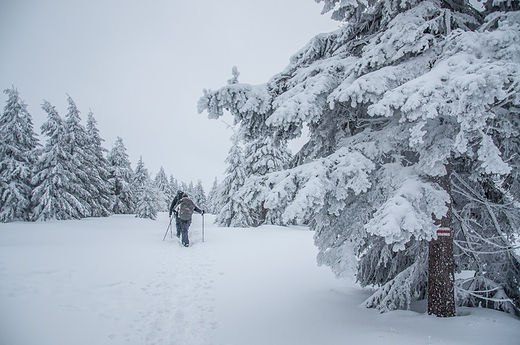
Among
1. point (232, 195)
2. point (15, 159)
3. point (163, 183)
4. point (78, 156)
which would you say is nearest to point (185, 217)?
point (232, 195)

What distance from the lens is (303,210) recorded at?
134 inches

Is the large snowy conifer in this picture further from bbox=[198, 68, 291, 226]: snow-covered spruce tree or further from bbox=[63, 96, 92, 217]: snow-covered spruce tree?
bbox=[198, 68, 291, 226]: snow-covered spruce tree

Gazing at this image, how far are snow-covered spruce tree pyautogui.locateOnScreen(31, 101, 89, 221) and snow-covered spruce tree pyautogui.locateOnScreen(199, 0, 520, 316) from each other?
21.5m

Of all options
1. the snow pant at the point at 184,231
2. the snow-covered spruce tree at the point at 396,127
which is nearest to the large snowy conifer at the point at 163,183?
the snow pant at the point at 184,231

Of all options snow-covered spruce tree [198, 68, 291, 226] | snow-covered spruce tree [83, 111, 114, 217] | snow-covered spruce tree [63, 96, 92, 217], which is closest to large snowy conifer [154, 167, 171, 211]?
snow-covered spruce tree [83, 111, 114, 217]

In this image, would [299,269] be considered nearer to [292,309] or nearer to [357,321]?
[292,309]

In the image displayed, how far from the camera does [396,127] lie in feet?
12.8

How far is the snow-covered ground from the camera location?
324 cm

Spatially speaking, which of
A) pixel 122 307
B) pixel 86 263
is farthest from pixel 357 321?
pixel 86 263

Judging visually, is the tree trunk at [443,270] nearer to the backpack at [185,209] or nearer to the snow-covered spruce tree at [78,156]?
the backpack at [185,209]

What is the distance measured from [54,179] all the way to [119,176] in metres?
12.3

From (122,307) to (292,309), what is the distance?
10.2 feet

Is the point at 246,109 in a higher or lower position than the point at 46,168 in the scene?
lower

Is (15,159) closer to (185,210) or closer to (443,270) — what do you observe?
(185,210)
